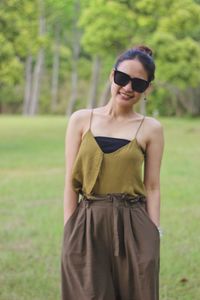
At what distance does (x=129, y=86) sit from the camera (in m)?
2.86

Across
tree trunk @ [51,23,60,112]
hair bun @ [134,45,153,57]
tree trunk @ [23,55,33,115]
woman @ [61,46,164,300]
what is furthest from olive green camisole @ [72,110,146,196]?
tree trunk @ [51,23,60,112]

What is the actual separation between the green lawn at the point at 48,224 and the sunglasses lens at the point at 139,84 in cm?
211

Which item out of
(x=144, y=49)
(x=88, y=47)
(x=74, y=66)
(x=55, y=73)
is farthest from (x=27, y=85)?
(x=144, y=49)

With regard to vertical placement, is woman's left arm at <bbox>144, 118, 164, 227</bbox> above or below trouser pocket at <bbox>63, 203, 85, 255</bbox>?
above

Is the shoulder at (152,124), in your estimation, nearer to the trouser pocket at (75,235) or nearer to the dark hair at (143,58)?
the dark hair at (143,58)

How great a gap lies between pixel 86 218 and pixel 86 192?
0.12 meters

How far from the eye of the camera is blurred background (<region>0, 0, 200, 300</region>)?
529 cm

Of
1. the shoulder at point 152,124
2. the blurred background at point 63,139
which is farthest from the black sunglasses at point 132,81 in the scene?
the blurred background at point 63,139

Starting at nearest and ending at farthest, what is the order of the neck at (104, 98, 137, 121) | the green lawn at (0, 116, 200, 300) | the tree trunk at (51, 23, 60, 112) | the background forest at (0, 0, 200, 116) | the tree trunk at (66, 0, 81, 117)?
the neck at (104, 98, 137, 121) < the green lawn at (0, 116, 200, 300) < the background forest at (0, 0, 200, 116) < the tree trunk at (66, 0, 81, 117) < the tree trunk at (51, 23, 60, 112)

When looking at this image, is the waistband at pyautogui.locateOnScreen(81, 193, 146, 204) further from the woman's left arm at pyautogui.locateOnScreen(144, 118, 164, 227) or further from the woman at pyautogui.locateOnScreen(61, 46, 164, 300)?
the woman's left arm at pyautogui.locateOnScreen(144, 118, 164, 227)

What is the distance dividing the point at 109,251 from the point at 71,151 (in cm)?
47

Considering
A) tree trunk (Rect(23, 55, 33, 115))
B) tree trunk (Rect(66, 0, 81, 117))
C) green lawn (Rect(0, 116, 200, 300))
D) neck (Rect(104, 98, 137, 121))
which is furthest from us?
tree trunk (Rect(23, 55, 33, 115))

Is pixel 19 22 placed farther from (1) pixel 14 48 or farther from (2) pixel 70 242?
(2) pixel 70 242

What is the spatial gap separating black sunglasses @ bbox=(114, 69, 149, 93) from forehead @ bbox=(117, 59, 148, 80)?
19 millimetres
